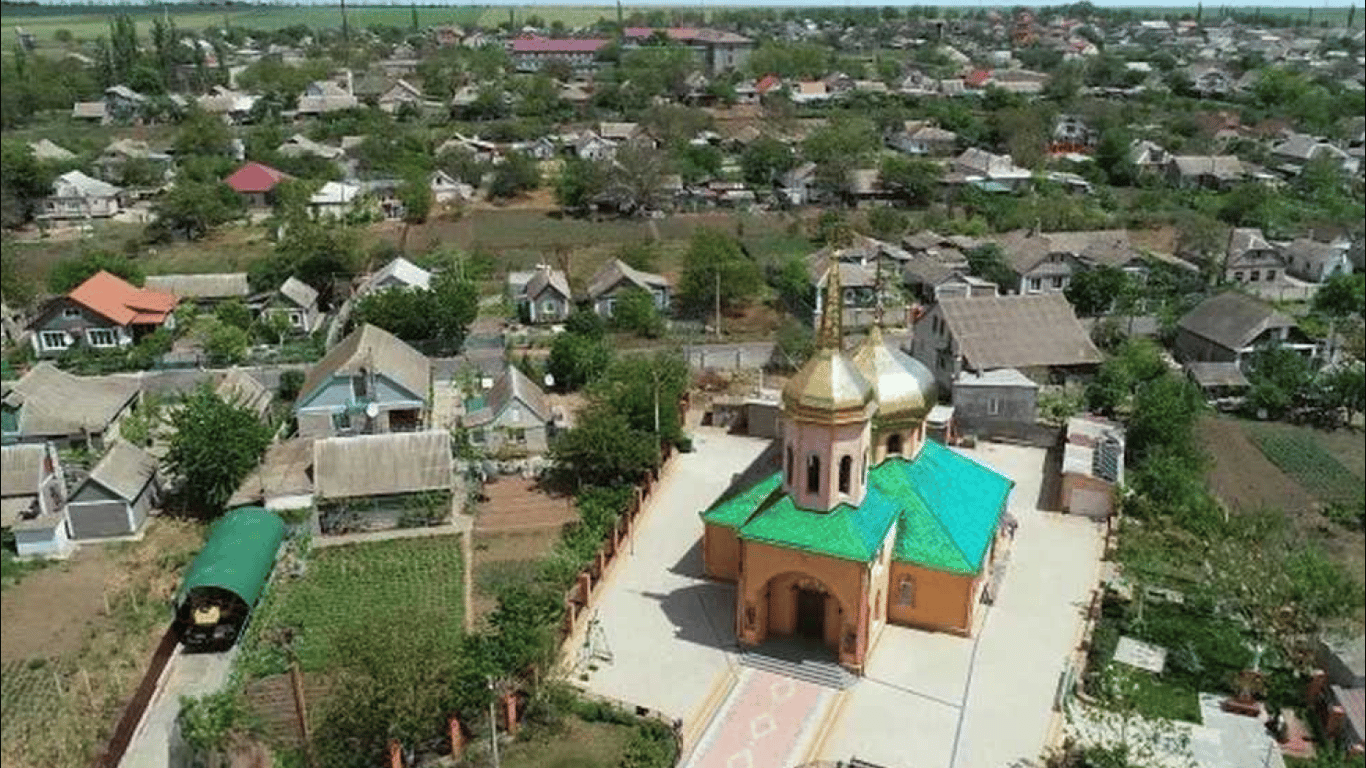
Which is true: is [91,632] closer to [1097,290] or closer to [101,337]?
[101,337]

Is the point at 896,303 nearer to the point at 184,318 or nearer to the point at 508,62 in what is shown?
the point at 184,318

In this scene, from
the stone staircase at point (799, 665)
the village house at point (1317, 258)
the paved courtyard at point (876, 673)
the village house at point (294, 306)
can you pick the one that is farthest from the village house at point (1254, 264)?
the village house at point (294, 306)

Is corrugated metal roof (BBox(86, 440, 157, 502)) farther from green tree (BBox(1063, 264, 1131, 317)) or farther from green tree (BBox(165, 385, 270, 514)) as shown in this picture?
green tree (BBox(1063, 264, 1131, 317))

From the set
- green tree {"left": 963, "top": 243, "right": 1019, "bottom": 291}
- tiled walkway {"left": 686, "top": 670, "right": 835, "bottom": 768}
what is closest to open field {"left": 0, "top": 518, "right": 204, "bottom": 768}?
tiled walkway {"left": 686, "top": 670, "right": 835, "bottom": 768}

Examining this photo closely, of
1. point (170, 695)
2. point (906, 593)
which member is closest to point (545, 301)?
point (906, 593)

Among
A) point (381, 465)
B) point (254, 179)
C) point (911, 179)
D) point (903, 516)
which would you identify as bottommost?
point (381, 465)

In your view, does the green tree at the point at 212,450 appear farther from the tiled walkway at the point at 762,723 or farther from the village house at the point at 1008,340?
the village house at the point at 1008,340
